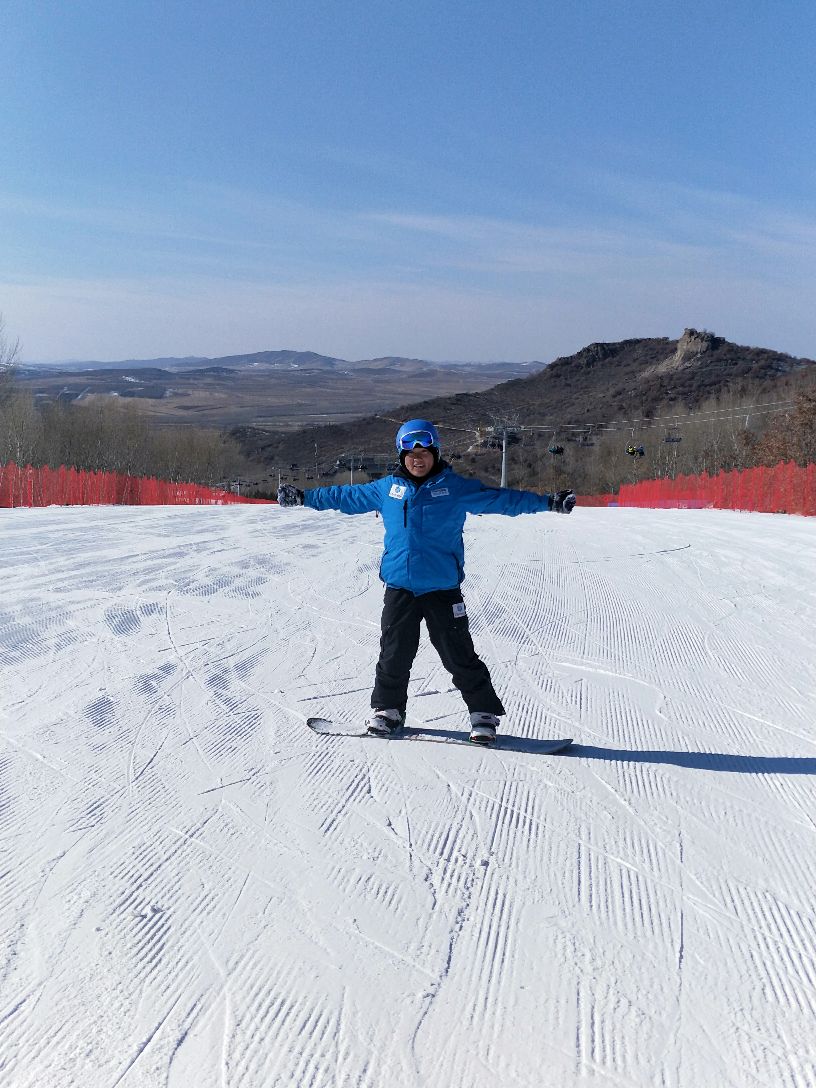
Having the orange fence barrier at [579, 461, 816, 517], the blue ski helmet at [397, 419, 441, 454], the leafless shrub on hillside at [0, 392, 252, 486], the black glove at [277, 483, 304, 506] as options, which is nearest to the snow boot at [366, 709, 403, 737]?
the black glove at [277, 483, 304, 506]

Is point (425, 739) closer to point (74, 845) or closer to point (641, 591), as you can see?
point (74, 845)

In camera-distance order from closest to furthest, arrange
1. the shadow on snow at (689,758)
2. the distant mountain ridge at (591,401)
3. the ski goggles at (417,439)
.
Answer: the shadow on snow at (689,758), the ski goggles at (417,439), the distant mountain ridge at (591,401)

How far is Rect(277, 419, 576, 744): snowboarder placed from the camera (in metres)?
4.39

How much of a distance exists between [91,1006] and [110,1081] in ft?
0.96

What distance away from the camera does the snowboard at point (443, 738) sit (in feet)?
14.4

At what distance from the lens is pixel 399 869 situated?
3.12 meters

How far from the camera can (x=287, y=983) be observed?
2.46 meters

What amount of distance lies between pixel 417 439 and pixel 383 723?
135 centimetres

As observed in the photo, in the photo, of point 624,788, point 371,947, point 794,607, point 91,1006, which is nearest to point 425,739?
point 624,788

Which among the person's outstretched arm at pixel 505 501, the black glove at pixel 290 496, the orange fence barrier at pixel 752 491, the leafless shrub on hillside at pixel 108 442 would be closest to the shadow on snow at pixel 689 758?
the person's outstretched arm at pixel 505 501

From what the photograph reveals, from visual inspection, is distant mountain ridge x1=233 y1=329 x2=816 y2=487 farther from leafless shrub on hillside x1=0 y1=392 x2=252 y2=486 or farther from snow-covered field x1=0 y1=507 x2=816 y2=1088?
snow-covered field x1=0 y1=507 x2=816 y2=1088

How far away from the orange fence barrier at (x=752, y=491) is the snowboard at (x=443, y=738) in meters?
23.7

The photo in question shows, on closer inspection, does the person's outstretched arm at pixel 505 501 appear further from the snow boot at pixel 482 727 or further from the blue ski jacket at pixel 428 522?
the snow boot at pixel 482 727

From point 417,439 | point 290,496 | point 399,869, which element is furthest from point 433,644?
point 399,869
